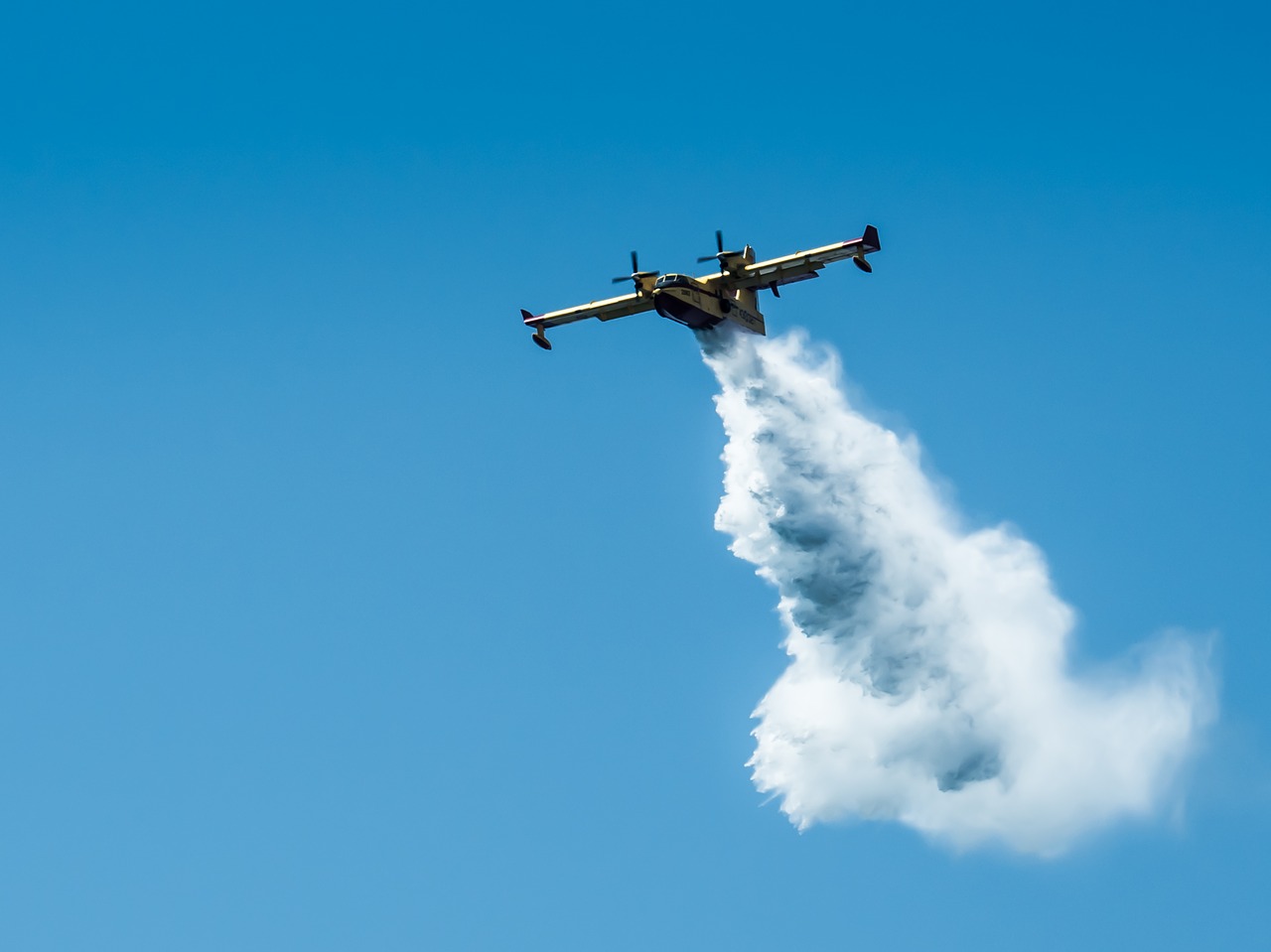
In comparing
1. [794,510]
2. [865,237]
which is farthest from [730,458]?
[865,237]

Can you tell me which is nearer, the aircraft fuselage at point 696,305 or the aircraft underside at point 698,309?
the aircraft fuselage at point 696,305

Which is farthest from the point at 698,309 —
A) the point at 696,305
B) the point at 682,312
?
the point at 682,312

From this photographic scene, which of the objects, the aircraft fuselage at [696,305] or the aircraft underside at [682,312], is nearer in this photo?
the aircraft fuselage at [696,305]

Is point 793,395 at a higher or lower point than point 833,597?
higher

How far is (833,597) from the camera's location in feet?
294

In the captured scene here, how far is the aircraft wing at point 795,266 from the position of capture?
85.1 m

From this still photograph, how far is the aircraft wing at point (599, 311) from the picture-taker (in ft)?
292

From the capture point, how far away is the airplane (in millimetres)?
85188

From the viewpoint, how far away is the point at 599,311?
90.1 m

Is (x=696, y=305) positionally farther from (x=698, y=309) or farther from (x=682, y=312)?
(x=682, y=312)

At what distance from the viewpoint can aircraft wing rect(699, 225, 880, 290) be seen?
279ft

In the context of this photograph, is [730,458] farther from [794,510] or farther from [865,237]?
[865,237]

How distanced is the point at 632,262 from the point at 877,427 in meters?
10.2

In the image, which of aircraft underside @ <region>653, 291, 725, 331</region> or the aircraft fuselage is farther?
aircraft underside @ <region>653, 291, 725, 331</region>
